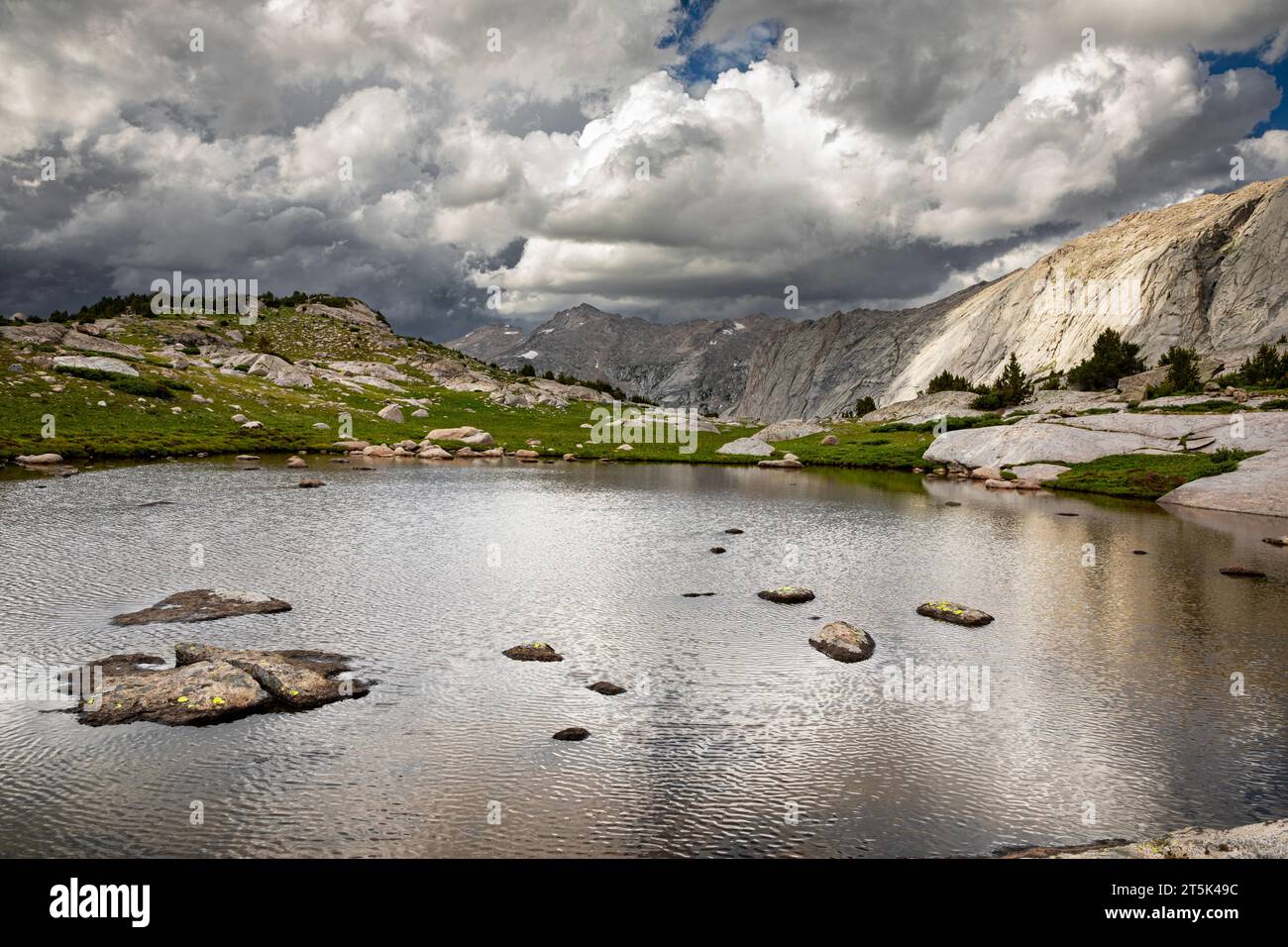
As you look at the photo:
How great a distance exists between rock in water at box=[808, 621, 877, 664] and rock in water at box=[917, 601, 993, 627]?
12.9 ft

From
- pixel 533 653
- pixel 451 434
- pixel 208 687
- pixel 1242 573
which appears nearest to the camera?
pixel 208 687

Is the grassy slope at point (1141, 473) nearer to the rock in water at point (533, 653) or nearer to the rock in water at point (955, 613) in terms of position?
A: the rock in water at point (955, 613)

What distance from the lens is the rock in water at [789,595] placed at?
26.7 metres

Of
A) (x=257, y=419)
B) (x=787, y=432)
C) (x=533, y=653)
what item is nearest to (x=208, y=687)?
(x=533, y=653)

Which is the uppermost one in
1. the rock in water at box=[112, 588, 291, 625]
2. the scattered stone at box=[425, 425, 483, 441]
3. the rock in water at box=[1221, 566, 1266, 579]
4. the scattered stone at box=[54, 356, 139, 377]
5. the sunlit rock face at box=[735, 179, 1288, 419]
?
the sunlit rock face at box=[735, 179, 1288, 419]

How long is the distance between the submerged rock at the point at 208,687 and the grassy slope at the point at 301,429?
62.8 metres

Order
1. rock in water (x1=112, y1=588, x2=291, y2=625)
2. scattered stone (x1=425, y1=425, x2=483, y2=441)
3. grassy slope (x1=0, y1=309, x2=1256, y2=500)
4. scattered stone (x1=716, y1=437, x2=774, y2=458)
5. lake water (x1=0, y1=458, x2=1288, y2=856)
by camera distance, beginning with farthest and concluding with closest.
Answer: scattered stone (x1=425, y1=425, x2=483, y2=441) < scattered stone (x1=716, y1=437, x2=774, y2=458) < grassy slope (x1=0, y1=309, x2=1256, y2=500) < rock in water (x1=112, y1=588, x2=291, y2=625) < lake water (x1=0, y1=458, x2=1288, y2=856)

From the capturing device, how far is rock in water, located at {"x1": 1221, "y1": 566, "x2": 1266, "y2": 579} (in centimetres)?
3092

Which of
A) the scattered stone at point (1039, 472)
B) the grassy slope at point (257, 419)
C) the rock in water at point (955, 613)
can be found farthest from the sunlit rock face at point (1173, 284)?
the rock in water at point (955, 613)

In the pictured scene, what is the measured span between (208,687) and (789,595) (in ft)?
61.3

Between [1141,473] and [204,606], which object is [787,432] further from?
[204,606]

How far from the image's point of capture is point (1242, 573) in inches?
1225

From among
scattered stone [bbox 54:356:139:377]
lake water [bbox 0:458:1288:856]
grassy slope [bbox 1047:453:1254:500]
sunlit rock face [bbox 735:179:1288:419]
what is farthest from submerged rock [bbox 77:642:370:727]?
sunlit rock face [bbox 735:179:1288:419]

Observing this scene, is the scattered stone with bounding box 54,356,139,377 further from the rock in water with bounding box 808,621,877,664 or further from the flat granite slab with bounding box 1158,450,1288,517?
the flat granite slab with bounding box 1158,450,1288,517
